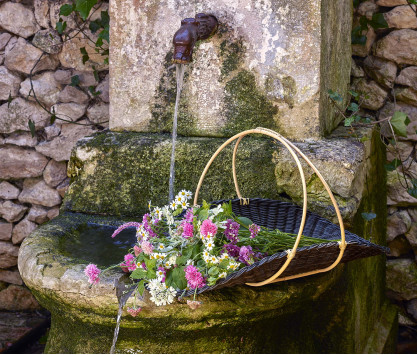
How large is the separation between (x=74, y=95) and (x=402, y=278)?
7.35 ft

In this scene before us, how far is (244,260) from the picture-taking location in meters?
1.49

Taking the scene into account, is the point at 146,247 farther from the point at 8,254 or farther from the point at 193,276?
the point at 8,254

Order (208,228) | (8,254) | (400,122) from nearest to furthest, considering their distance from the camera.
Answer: (208,228) < (400,122) < (8,254)

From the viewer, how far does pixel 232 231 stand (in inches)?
61.7

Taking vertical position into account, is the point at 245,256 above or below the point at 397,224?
above

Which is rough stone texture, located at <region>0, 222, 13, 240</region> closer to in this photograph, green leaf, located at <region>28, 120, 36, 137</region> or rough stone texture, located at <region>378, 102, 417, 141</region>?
green leaf, located at <region>28, 120, 36, 137</region>

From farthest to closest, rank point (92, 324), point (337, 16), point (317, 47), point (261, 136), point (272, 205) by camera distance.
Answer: point (337, 16) < point (261, 136) < point (317, 47) < point (272, 205) < point (92, 324)

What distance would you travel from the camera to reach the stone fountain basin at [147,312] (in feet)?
4.98

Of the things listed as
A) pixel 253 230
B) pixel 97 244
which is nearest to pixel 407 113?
pixel 253 230

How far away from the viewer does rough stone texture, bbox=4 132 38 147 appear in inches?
127

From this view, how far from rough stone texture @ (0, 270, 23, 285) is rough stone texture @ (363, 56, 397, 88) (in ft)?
8.32

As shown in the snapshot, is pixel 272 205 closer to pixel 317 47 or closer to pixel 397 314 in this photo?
pixel 317 47

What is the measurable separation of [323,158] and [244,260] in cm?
71

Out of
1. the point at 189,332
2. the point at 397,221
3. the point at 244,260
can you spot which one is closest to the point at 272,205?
the point at 244,260
